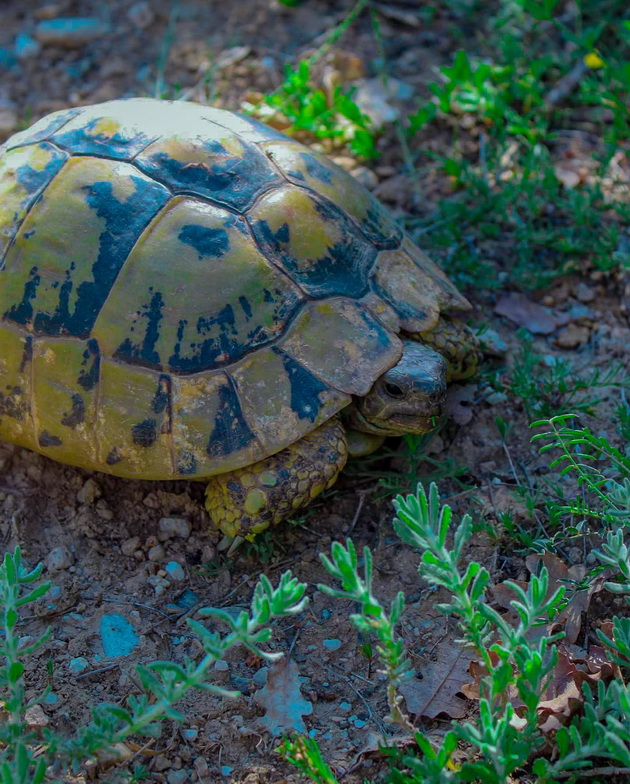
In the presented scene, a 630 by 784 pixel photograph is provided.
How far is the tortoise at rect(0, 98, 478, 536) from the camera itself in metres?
2.98

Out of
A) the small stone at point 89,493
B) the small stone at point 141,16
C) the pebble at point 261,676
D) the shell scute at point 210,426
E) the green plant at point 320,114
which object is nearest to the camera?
the pebble at point 261,676

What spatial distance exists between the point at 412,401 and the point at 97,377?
1.15 metres

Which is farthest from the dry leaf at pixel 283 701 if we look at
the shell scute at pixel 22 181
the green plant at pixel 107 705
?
the shell scute at pixel 22 181

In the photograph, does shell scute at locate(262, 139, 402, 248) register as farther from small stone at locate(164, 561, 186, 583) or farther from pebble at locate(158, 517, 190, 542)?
small stone at locate(164, 561, 186, 583)

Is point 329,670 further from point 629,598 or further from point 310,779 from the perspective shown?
point 629,598

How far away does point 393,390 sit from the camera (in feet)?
10.4

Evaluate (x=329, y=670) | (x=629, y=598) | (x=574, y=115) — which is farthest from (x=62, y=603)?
(x=574, y=115)

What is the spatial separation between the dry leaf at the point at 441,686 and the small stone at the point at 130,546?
1139 mm

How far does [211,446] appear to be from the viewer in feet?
9.75

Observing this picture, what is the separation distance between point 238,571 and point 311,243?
1261mm

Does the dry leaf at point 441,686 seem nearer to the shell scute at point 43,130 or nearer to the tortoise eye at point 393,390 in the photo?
the tortoise eye at point 393,390

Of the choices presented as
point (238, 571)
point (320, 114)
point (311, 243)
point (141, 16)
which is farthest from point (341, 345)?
point (141, 16)

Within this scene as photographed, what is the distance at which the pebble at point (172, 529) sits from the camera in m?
3.25

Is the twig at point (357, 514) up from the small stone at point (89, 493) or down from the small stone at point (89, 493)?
down
